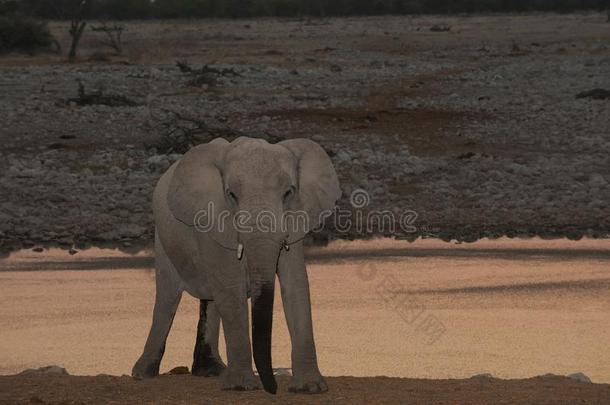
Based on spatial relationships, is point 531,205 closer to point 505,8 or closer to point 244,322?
point 244,322

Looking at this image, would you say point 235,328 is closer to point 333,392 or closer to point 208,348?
point 333,392

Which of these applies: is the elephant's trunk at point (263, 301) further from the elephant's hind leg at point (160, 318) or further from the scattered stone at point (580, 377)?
the scattered stone at point (580, 377)

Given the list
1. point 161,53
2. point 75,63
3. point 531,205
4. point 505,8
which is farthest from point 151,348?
point 505,8

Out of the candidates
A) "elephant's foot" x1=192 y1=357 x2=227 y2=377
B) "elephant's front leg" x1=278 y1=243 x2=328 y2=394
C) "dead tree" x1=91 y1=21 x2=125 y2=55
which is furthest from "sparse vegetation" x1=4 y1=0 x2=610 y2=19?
"elephant's front leg" x1=278 y1=243 x2=328 y2=394

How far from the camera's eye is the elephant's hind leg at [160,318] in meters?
10.2

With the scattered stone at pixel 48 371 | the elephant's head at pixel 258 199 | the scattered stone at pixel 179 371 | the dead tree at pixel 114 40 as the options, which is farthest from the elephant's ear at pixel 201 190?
the dead tree at pixel 114 40

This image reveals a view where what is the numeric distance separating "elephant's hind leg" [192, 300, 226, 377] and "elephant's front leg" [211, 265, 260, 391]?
2.80 feet

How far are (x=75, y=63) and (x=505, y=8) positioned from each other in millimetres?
52807

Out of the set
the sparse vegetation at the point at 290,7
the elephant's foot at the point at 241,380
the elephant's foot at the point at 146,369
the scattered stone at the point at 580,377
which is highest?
the elephant's foot at the point at 241,380

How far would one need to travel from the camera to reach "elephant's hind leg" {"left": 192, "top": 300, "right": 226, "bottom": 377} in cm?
1023

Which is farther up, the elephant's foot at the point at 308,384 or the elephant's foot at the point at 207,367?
the elephant's foot at the point at 308,384

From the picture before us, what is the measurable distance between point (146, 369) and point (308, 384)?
1.63m

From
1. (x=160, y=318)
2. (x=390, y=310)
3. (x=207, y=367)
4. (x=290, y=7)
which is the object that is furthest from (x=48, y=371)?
(x=290, y=7)

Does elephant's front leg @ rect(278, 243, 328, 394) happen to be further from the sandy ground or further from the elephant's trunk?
the sandy ground
